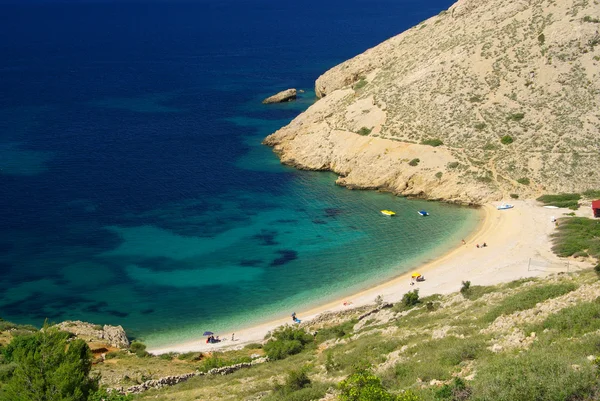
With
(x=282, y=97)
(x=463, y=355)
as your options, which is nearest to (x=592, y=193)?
(x=463, y=355)

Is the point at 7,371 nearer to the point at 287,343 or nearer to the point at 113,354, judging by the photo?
the point at 113,354

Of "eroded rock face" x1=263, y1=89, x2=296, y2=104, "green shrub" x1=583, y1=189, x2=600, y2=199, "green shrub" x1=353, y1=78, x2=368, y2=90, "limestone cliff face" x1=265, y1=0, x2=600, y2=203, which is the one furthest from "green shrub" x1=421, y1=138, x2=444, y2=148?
"eroded rock face" x1=263, y1=89, x2=296, y2=104

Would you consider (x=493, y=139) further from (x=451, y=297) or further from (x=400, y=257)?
(x=451, y=297)

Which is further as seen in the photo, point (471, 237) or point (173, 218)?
point (173, 218)

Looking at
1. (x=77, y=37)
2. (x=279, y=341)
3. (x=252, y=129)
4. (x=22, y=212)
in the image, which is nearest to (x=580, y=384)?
(x=279, y=341)

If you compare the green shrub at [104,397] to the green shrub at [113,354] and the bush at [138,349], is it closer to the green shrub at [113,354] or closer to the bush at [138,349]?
the green shrub at [113,354]

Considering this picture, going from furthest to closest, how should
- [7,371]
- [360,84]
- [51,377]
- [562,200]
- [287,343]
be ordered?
[360,84] < [562,200] < [287,343] < [7,371] < [51,377]
